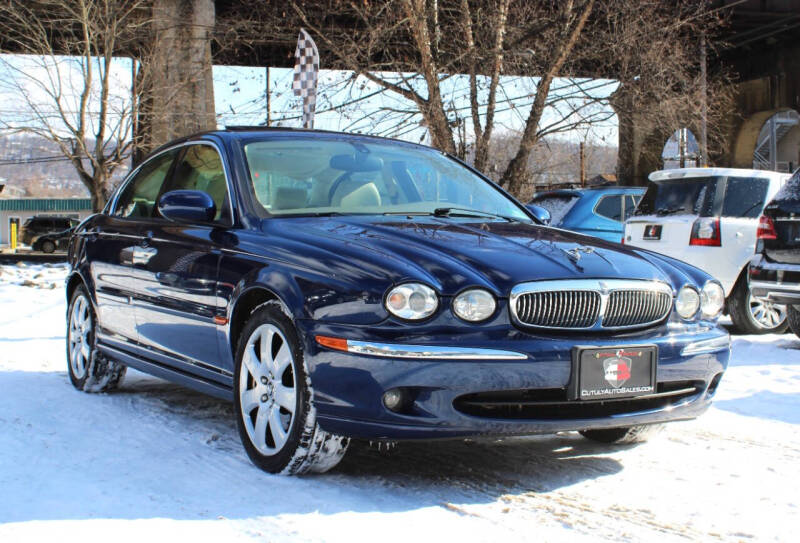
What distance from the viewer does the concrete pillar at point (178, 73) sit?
19.7 metres

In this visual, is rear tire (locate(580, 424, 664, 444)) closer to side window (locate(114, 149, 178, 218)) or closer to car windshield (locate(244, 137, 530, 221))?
car windshield (locate(244, 137, 530, 221))

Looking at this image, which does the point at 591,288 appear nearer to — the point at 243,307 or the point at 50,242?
the point at 243,307

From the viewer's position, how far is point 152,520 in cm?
339

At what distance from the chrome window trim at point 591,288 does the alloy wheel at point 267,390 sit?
0.95 m

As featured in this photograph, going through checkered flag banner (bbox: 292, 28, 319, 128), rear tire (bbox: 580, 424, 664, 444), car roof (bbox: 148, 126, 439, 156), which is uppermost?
checkered flag banner (bbox: 292, 28, 319, 128)

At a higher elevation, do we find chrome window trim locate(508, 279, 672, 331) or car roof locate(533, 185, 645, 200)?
car roof locate(533, 185, 645, 200)

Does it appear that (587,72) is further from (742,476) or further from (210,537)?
(210,537)

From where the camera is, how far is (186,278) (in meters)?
4.82

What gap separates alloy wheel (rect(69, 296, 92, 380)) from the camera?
6250mm

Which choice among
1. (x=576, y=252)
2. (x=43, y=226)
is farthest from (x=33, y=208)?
(x=576, y=252)

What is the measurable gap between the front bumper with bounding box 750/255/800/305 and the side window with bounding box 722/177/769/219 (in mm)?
1647

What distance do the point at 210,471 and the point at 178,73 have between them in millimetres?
17174

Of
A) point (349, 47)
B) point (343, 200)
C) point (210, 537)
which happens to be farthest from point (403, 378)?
point (349, 47)

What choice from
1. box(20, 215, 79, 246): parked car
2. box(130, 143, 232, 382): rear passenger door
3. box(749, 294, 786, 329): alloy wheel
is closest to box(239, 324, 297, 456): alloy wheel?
box(130, 143, 232, 382): rear passenger door
